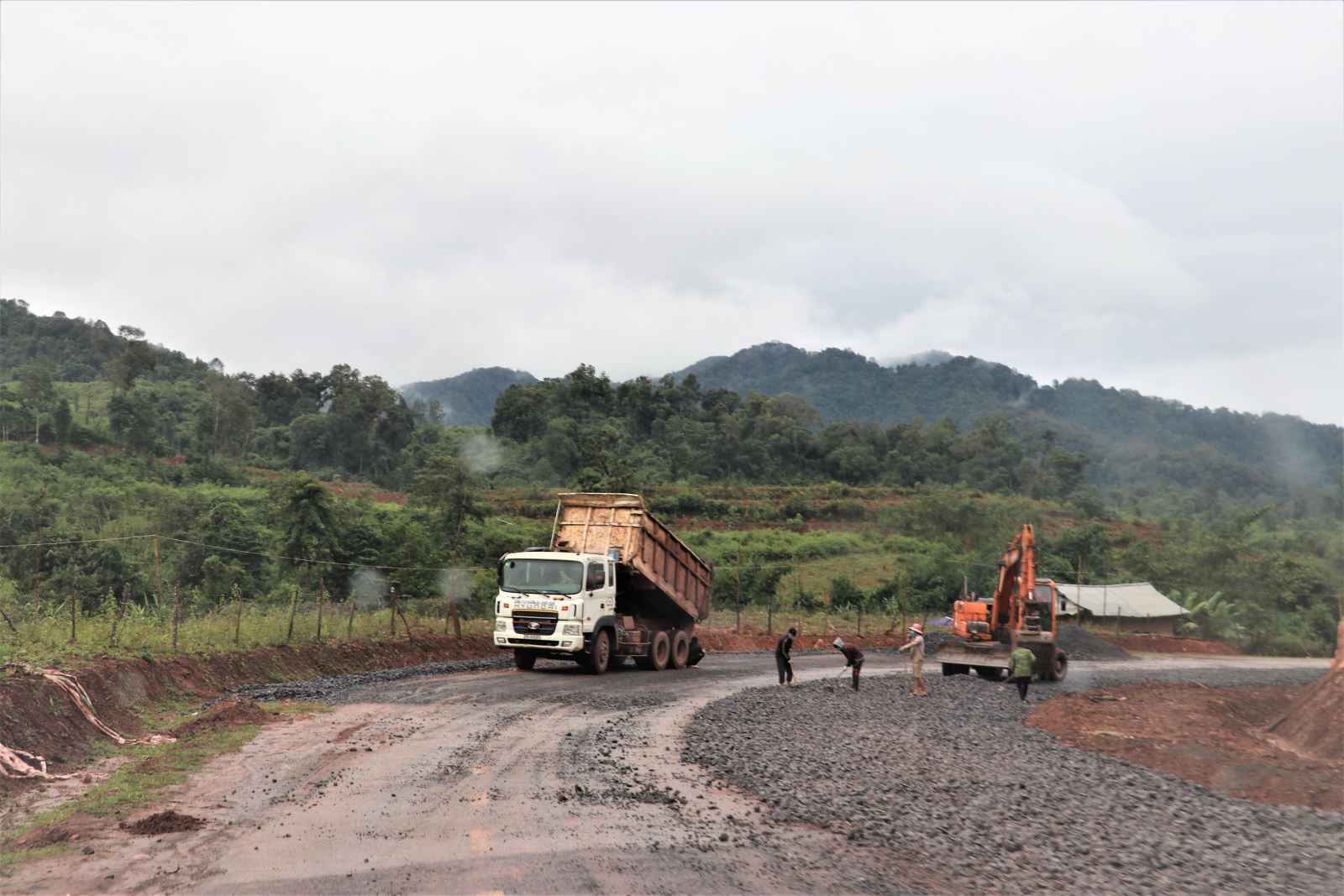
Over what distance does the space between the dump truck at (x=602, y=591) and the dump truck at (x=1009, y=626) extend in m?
7.13

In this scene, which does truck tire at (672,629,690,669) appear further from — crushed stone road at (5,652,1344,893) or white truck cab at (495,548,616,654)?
crushed stone road at (5,652,1344,893)

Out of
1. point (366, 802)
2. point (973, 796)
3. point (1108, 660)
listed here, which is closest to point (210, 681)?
point (366, 802)

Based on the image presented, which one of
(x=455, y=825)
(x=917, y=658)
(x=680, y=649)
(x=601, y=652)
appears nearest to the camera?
(x=455, y=825)

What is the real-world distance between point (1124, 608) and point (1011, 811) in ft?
164

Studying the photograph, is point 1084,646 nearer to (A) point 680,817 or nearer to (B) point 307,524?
(B) point 307,524

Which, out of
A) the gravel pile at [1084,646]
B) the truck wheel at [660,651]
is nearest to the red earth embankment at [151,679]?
the truck wheel at [660,651]

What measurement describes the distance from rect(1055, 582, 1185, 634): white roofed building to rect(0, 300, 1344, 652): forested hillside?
286 centimetres

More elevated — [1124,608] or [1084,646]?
[1124,608]

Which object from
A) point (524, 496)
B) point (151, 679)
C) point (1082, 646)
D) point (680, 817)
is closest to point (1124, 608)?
point (1082, 646)

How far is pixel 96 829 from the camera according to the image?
27.6 feet

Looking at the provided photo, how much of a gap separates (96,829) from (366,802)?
7.17 feet

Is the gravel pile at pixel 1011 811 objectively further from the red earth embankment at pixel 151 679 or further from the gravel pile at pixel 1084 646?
the gravel pile at pixel 1084 646

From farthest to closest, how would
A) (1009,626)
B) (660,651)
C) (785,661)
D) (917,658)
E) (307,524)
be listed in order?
(307,524)
(1009,626)
(660,651)
(785,661)
(917,658)

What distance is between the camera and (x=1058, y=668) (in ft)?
94.1
